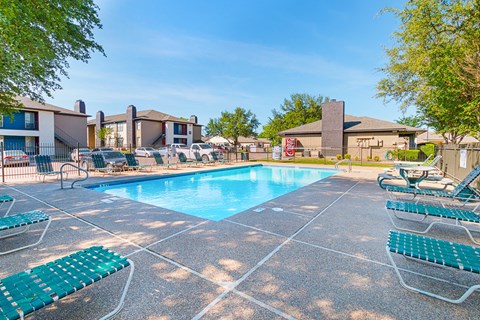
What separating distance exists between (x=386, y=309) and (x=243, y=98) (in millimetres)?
40138

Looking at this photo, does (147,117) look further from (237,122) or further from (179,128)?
(237,122)

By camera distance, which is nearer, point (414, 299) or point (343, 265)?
point (414, 299)

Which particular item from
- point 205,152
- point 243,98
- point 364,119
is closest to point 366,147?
point 364,119

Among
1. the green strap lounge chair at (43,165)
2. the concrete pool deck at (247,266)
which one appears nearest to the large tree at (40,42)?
the green strap lounge chair at (43,165)

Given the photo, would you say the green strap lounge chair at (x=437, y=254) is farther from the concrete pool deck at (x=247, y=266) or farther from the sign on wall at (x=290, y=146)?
the sign on wall at (x=290, y=146)

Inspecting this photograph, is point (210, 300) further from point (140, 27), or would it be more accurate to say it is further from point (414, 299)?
point (140, 27)

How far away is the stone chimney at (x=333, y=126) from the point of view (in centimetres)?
2602

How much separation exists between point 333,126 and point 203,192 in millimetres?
21280

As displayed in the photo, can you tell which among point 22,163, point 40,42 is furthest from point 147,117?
point 40,42

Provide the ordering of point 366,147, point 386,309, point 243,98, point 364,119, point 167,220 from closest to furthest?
point 386,309 < point 167,220 < point 366,147 < point 364,119 < point 243,98

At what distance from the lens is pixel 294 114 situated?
46.5 m

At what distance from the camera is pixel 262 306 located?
7.20 ft

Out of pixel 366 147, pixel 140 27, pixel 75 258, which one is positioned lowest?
pixel 75 258

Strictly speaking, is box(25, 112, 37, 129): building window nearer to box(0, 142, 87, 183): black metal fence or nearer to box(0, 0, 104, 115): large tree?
box(0, 142, 87, 183): black metal fence
